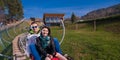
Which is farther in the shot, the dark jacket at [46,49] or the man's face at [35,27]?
the man's face at [35,27]

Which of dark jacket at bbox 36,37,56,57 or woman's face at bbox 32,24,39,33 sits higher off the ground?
woman's face at bbox 32,24,39,33

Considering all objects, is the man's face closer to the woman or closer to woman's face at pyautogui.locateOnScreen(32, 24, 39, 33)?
woman's face at pyautogui.locateOnScreen(32, 24, 39, 33)

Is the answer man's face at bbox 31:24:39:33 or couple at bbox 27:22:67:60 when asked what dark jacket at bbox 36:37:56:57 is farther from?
man's face at bbox 31:24:39:33

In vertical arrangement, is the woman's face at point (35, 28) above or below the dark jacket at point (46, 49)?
above

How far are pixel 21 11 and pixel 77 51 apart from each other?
309 feet

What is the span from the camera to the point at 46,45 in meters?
7.65

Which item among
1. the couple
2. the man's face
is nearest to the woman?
the couple

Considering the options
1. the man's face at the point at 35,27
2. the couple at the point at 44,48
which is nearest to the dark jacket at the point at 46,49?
the couple at the point at 44,48

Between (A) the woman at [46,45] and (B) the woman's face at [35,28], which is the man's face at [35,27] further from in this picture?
(A) the woman at [46,45]

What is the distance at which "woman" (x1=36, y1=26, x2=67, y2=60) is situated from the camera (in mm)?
7605

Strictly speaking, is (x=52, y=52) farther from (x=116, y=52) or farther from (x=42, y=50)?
(x=116, y=52)

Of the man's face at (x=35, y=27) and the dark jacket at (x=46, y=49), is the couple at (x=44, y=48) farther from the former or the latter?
the man's face at (x=35, y=27)

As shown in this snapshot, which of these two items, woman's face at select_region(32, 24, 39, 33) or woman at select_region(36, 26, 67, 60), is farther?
woman's face at select_region(32, 24, 39, 33)

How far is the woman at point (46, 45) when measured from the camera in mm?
7605
